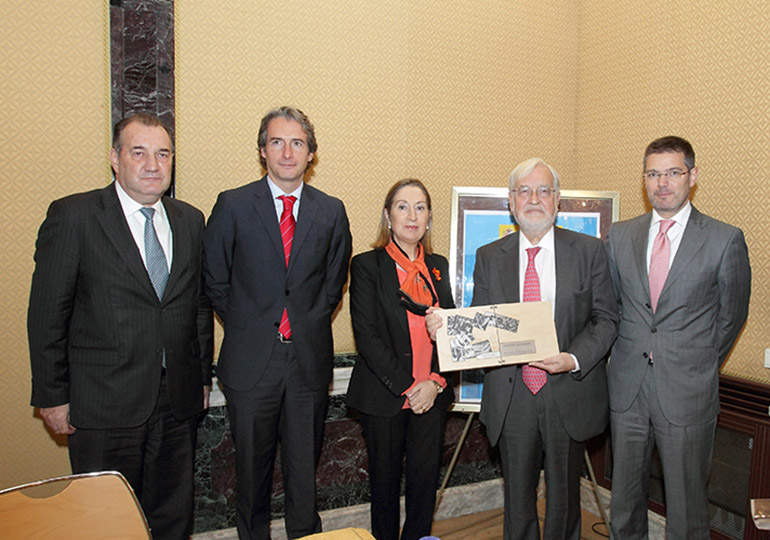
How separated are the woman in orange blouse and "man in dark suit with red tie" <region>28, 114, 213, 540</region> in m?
0.80

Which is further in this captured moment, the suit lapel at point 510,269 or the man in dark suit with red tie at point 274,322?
the suit lapel at point 510,269

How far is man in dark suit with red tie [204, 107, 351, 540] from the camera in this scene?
2.34m

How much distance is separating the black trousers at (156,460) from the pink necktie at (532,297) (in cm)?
149

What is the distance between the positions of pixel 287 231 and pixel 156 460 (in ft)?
3.63

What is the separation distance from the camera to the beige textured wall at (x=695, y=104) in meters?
2.84

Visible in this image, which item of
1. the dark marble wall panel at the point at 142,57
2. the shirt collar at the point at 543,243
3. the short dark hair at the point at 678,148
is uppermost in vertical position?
the dark marble wall panel at the point at 142,57

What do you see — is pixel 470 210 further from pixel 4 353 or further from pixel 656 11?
pixel 4 353

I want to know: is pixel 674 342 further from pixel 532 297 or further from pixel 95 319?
pixel 95 319

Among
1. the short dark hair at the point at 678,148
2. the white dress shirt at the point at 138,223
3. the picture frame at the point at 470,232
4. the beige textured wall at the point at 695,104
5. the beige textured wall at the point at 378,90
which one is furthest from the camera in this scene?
the picture frame at the point at 470,232

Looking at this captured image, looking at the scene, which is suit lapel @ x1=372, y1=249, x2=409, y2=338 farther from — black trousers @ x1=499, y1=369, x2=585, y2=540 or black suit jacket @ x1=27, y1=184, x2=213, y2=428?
black suit jacket @ x1=27, y1=184, x2=213, y2=428

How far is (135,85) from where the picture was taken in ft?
8.91

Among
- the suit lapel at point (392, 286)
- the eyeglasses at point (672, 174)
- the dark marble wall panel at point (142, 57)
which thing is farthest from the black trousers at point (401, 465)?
the dark marble wall panel at point (142, 57)

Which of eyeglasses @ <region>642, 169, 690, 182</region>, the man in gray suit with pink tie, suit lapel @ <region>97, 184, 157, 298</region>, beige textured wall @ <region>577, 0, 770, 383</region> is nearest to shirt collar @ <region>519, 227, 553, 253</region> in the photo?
the man in gray suit with pink tie

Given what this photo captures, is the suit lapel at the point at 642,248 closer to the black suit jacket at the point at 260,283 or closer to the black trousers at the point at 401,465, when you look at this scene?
the black trousers at the point at 401,465
